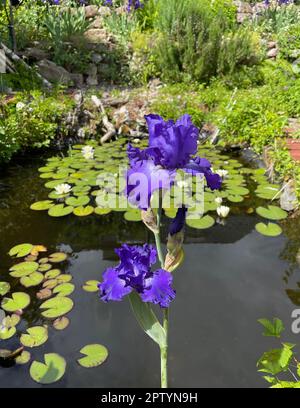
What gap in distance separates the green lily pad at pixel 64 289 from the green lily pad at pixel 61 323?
17 cm

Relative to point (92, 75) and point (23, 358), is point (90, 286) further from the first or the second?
point (92, 75)

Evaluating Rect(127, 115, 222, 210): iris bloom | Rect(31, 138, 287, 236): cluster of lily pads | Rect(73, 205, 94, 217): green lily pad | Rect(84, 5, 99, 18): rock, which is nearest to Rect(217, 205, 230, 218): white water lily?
Rect(31, 138, 287, 236): cluster of lily pads

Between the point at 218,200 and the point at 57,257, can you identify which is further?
the point at 218,200

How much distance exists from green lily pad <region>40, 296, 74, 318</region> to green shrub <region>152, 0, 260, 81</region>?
447 cm

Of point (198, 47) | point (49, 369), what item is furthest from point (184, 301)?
point (198, 47)

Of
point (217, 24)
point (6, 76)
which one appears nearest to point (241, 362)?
point (6, 76)

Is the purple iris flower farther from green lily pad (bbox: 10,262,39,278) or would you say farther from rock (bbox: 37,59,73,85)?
rock (bbox: 37,59,73,85)

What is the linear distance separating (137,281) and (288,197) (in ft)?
8.22

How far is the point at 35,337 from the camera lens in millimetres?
2010

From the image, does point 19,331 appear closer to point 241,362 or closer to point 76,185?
point 241,362

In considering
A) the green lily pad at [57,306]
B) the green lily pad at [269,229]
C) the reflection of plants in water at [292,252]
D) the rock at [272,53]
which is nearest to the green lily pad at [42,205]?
the green lily pad at [57,306]

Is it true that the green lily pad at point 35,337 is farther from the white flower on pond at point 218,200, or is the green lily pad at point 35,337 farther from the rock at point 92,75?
the rock at point 92,75

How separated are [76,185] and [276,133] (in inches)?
89.8
